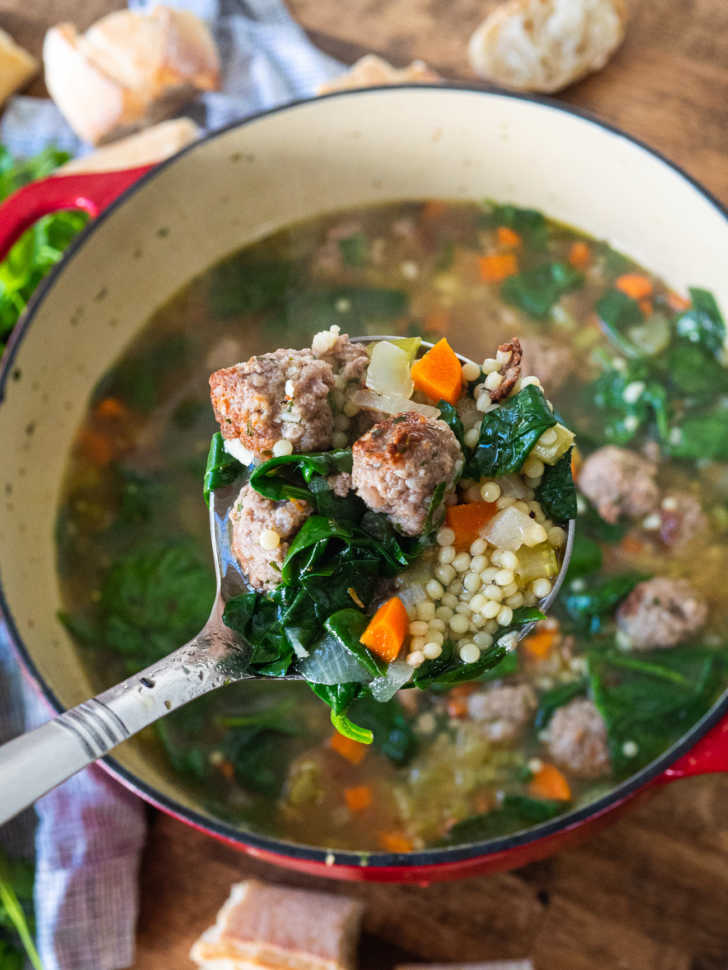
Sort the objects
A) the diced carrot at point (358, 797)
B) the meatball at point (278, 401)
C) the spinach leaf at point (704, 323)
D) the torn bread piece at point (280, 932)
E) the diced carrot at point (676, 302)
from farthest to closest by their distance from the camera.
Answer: the diced carrot at point (676, 302) < the spinach leaf at point (704, 323) < the diced carrot at point (358, 797) < the torn bread piece at point (280, 932) < the meatball at point (278, 401)

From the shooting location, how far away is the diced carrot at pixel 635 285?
3.18 m

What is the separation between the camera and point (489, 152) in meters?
3.12

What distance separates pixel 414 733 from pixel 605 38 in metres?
2.39

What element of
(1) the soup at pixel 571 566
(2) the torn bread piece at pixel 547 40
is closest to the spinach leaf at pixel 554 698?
(1) the soup at pixel 571 566

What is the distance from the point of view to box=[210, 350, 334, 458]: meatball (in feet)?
6.44

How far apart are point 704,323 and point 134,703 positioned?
216 cm

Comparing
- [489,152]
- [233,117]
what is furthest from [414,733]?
[233,117]

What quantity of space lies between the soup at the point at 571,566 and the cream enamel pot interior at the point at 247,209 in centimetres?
7

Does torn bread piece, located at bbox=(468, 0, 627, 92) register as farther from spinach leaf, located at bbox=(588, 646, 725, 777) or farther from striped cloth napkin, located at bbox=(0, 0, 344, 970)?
striped cloth napkin, located at bbox=(0, 0, 344, 970)

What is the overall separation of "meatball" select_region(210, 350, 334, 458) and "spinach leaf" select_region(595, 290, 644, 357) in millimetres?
1427

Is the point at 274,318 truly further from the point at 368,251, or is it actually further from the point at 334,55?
the point at 334,55

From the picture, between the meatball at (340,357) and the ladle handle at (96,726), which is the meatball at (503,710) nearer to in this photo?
the ladle handle at (96,726)

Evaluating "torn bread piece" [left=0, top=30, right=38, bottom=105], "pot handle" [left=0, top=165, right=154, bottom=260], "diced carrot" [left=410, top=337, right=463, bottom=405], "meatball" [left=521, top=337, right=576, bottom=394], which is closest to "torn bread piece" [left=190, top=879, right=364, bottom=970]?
"diced carrot" [left=410, top=337, right=463, bottom=405]

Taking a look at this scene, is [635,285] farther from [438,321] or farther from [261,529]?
[261,529]
